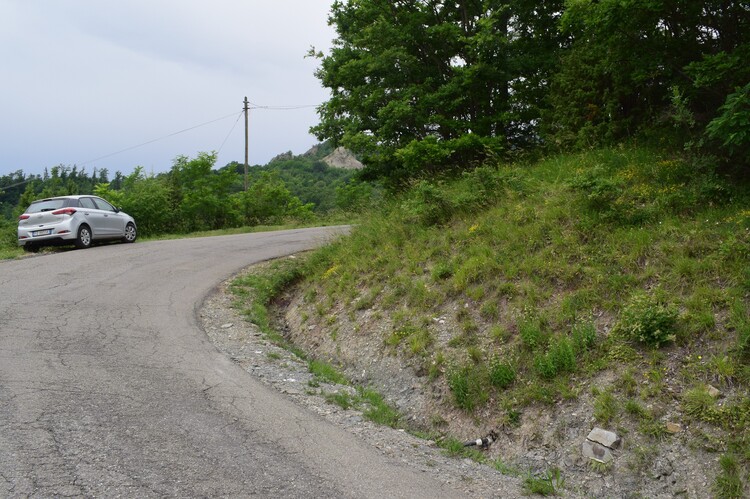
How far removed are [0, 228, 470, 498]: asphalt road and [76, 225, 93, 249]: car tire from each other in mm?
7105

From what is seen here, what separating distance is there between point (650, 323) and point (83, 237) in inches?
624

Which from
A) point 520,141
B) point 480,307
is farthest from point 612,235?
point 520,141

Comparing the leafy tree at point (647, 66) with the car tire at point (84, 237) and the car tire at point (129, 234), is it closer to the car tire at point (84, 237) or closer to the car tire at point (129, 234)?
the car tire at point (84, 237)

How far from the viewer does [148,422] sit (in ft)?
16.0

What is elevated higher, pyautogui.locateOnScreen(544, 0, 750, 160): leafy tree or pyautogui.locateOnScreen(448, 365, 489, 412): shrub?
pyautogui.locateOnScreen(544, 0, 750, 160): leafy tree

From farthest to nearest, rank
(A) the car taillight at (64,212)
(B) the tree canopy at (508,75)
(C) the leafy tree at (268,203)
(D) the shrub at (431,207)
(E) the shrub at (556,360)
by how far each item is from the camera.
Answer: (C) the leafy tree at (268,203) < (A) the car taillight at (64,212) < (D) the shrub at (431,207) < (B) the tree canopy at (508,75) < (E) the shrub at (556,360)

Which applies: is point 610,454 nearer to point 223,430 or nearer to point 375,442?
point 375,442

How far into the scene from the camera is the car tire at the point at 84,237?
15727 millimetres

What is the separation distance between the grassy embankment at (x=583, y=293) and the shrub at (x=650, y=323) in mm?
16

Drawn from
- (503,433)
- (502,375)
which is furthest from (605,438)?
(502,375)

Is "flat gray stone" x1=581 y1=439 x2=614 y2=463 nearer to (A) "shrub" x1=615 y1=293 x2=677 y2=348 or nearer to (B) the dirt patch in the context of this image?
(B) the dirt patch

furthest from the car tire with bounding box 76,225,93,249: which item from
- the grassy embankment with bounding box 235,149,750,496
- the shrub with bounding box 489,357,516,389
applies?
the shrub with bounding box 489,357,516,389

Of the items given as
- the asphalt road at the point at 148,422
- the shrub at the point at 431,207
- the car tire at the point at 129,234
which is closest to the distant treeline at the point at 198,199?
the car tire at the point at 129,234

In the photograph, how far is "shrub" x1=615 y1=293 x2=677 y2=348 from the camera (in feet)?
17.6
